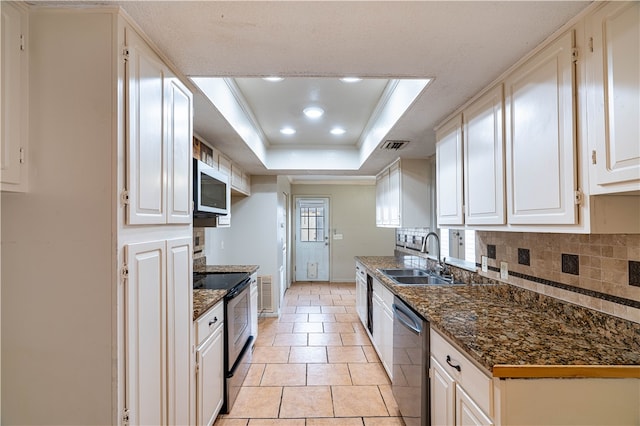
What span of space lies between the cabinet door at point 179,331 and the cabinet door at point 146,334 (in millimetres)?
62

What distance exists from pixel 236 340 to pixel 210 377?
0.55 m

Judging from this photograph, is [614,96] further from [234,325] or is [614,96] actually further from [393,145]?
[234,325]

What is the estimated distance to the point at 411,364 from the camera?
1979 millimetres

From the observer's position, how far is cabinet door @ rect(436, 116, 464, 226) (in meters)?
2.18

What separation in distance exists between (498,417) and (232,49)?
→ 1.86 metres

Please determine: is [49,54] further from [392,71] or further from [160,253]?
[392,71]

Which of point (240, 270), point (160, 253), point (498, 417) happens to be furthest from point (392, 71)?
point (240, 270)

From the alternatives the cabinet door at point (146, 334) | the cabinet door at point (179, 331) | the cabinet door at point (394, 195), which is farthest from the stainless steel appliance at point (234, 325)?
the cabinet door at point (394, 195)

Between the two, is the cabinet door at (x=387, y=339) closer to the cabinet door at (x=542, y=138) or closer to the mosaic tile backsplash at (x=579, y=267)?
the mosaic tile backsplash at (x=579, y=267)

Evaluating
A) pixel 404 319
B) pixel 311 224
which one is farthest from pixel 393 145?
pixel 311 224

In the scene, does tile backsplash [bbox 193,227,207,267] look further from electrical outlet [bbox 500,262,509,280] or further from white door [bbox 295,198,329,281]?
white door [bbox 295,198,329,281]

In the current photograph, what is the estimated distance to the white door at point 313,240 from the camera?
7.39 m

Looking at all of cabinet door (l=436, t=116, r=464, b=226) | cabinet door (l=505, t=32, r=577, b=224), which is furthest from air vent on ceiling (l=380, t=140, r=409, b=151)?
cabinet door (l=505, t=32, r=577, b=224)

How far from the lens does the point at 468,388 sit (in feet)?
4.36
